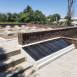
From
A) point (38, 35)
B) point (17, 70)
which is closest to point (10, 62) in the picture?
point (17, 70)

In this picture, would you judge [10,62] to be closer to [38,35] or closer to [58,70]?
[58,70]

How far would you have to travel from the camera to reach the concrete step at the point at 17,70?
2.82 m

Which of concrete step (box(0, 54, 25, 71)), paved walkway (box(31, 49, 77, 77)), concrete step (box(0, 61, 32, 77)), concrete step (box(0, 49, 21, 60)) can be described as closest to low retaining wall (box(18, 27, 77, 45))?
concrete step (box(0, 49, 21, 60))

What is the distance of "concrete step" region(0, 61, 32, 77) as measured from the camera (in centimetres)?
282

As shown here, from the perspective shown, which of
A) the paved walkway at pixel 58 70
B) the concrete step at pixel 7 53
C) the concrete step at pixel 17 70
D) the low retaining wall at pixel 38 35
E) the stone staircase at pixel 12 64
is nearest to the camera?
the concrete step at pixel 17 70

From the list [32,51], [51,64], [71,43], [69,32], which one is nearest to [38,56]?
[32,51]

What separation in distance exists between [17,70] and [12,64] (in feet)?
1.20

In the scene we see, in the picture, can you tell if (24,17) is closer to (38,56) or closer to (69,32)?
(69,32)

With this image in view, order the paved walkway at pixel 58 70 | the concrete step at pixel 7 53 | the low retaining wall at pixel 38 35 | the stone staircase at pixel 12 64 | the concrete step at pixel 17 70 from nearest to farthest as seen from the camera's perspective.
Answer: the concrete step at pixel 17 70, the stone staircase at pixel 12 64, the paved walkway at pixel 58 70, the concrete step at pixel 7 53, the low retaining wall at pixel 38 35

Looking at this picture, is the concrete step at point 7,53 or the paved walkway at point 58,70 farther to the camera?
the concrete step at point 7,53

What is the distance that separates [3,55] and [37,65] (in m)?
1.42

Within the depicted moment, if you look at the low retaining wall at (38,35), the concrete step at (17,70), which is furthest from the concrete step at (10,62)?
the low retaining wall at (38,35)

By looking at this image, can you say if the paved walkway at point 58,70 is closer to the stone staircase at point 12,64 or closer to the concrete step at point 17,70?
the concrete step at point 17,70

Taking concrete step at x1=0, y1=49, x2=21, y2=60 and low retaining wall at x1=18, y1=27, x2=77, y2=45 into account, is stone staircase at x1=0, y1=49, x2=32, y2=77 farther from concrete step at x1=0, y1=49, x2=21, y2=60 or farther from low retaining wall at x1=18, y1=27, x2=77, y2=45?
low retaining wall at x1=18, y1=27, x2=77, y2=45
